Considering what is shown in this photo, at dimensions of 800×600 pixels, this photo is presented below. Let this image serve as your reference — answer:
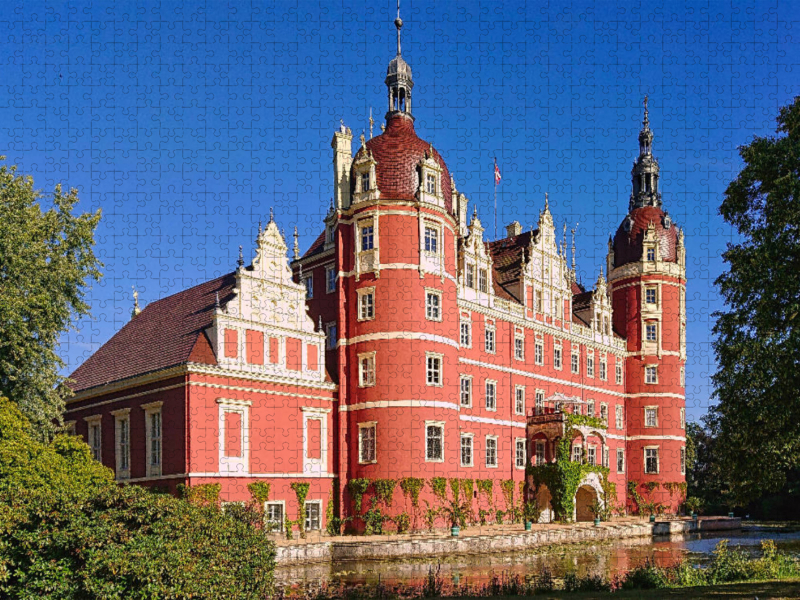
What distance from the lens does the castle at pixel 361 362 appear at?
4044cm

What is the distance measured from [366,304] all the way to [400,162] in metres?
8.15

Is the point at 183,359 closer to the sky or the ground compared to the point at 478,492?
closer to the sky

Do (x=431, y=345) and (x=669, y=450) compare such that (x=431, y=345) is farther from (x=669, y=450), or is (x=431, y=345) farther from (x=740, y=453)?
(x=669, y=450)

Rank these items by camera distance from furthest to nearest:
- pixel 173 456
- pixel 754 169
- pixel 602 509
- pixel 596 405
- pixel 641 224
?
1. pixel 641 224
2. pixel 596 405
3. pixel 602 509
4. pixel 173 456
5. pixel 754 169

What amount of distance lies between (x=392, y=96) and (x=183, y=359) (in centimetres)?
2133

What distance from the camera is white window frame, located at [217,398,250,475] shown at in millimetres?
39250

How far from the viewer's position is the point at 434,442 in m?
45.2

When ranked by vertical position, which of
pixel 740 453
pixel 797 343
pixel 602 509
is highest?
pixel 797 343

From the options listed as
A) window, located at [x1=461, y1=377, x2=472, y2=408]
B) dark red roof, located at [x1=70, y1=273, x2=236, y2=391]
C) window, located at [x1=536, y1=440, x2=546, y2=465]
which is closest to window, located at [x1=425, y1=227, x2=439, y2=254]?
window, located at [x1=461, y1=377, x2=472, y2=408]

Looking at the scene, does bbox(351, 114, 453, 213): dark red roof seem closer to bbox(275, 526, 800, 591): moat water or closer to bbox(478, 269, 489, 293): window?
bbox(478, 269, 489, 293): window

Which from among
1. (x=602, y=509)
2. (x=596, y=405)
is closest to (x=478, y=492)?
(x=602, y=509)

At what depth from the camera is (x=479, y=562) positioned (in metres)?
35.7

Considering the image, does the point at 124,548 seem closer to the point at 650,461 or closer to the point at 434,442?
the point at 434,442

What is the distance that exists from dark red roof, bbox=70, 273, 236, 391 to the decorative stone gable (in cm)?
155
